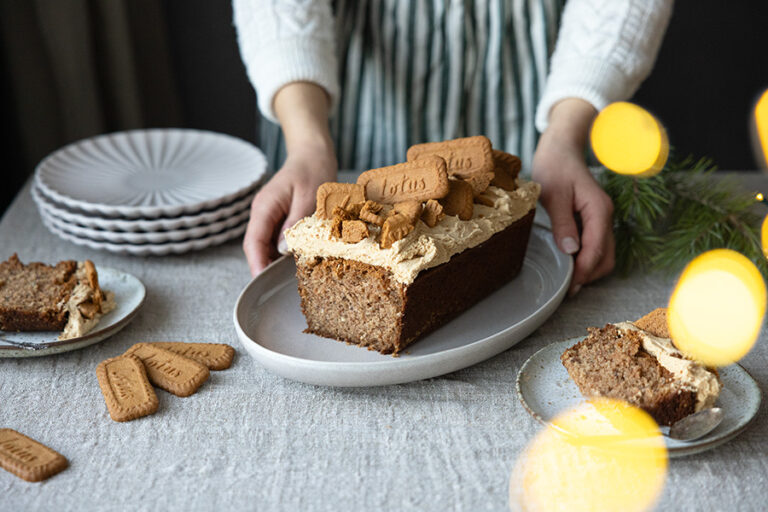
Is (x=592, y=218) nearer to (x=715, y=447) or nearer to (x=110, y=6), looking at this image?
(x=715, y=447)

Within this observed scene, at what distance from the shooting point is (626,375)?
1096 mm

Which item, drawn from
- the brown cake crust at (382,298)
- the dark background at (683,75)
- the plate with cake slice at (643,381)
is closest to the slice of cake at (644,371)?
the plate with cake slice at (643,381)

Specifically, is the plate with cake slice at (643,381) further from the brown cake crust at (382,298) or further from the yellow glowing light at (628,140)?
the yellow glowing light at (628,140)

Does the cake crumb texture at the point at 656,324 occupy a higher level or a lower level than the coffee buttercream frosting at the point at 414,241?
lower

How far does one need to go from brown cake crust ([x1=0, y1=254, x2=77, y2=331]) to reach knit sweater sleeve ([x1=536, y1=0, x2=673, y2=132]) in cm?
128

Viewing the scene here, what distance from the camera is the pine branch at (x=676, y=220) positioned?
5.15 ft

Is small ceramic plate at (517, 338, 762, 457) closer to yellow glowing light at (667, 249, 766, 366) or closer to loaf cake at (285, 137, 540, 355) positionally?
yellow glowing light at (667, 249, 766, 366)

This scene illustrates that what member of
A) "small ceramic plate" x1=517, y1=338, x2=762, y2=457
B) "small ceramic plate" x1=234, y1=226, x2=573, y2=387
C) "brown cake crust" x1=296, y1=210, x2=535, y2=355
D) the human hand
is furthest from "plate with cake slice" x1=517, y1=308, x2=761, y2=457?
the human hand

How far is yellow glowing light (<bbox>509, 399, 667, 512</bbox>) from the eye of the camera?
0.95 metres

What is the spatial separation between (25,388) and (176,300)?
386mm

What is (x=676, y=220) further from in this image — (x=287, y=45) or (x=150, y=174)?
(x=150, y=174)

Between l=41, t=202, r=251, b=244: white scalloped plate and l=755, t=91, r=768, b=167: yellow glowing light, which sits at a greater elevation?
l=41, t=202, r=251, b=244: white scalloped plate

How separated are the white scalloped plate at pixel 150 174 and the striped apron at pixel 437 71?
1.35 feet

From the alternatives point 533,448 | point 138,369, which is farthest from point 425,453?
Result: point 138,369
